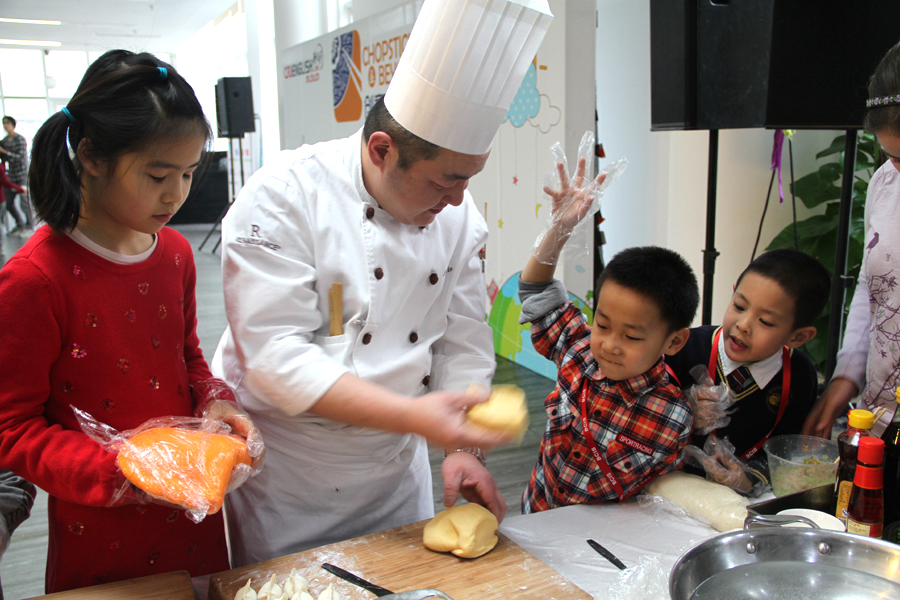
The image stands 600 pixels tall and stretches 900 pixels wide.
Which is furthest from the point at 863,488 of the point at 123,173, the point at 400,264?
the point at 123,173

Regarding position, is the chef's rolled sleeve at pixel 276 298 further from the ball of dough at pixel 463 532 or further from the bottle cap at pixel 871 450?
the bottle cap at pixel 871 450

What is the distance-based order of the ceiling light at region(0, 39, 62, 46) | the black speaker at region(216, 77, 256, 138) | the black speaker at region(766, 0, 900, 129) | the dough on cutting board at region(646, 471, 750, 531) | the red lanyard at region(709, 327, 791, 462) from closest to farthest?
the dough on cutting board at region(646, 471, 750, 531) < the red lanyard at region(709, 327, 791, 462) < the black speaker at region(766, 0, 900, 129) < the black speaker at region(216, 77, 256, 138) < the ceiling light at region(0, 39, 62, 46)

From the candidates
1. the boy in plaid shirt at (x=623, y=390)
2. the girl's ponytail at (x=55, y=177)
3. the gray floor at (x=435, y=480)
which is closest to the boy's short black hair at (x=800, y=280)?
the boy in plaid shirt at (x=623, y=390)

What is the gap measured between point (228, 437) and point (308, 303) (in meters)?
0.25

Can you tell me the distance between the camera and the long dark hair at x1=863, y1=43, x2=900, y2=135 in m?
1.19

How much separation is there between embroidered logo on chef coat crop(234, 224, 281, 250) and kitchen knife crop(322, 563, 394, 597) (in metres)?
0.52

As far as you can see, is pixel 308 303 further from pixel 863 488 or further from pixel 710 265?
pixel 710 265

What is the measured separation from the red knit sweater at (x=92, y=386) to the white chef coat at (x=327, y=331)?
0.12 metres

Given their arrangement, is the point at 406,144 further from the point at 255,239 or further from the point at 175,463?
the point at 175,463

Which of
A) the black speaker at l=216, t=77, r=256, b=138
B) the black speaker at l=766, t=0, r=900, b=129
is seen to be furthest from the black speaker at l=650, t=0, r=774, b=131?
the black speaker at l=216, t=77, r=256, b=138

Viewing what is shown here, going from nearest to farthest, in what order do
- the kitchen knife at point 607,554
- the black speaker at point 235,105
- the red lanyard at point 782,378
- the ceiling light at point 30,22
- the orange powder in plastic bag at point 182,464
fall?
1. the orange powder in plastic bag at point 182,464
2. the kitchen knife at point 607,554
3. the red lanyard at point 782,378
4. the black speaker at point 235,105
5. the ceiling light at point 30,22

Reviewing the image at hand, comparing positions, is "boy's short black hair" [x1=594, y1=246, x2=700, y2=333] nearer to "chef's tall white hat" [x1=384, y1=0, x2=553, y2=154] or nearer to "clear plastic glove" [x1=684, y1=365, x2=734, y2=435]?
"clear plastic glove" [x1=684, y1=365, x2=734, y2=435]

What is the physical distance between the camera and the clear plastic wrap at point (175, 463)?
35.8 inches

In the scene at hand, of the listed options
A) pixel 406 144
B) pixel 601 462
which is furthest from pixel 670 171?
pixel 406 144
